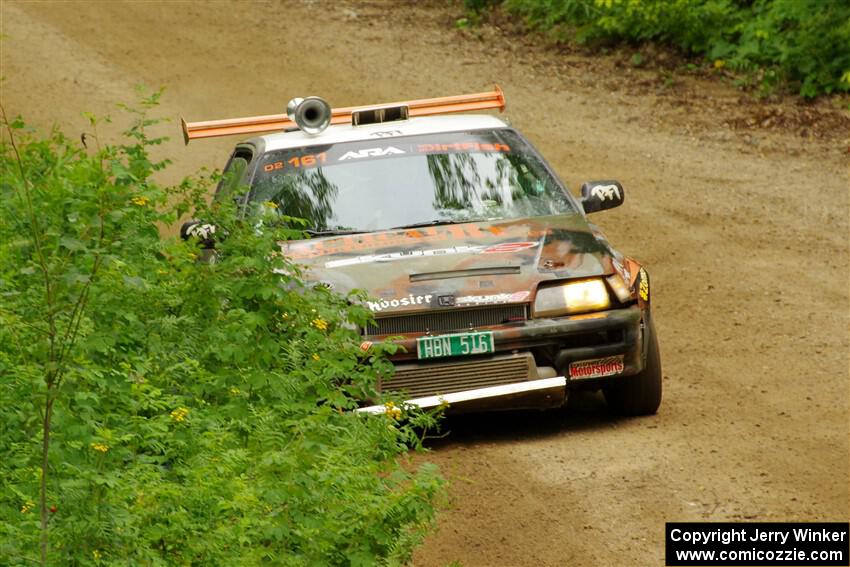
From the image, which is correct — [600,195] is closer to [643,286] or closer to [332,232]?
[643,286]

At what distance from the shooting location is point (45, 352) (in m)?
4.48

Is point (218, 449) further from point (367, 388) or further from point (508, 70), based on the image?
point (508, 70)

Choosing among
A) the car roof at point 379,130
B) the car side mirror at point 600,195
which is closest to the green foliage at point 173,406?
the car roof at point 379,130

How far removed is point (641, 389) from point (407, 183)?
1858mm

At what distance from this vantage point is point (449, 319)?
24.3 feet

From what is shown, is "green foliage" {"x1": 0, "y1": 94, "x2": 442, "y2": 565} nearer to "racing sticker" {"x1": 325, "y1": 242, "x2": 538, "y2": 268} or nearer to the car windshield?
"racing sticker" {"x1": 325, "y1": 242, "x2": 538, "y2": 268}

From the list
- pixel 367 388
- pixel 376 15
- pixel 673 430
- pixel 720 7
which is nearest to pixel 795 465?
pixel 673 430

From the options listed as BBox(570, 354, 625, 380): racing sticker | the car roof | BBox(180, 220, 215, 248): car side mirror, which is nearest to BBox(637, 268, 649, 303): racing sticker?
BBox(570, 354, 625, 380): racing sticker

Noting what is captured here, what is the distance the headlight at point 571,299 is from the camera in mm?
7449

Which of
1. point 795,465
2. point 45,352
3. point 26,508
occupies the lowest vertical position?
point 795,465

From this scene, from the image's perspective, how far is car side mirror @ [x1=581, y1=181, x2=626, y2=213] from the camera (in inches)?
346

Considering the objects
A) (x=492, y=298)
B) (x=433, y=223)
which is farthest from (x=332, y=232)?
(x=492, y=298)

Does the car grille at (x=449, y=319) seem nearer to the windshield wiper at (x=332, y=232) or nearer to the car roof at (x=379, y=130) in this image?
the windshield wiper at (x=332, y=232)

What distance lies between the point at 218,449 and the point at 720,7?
1576 cm
